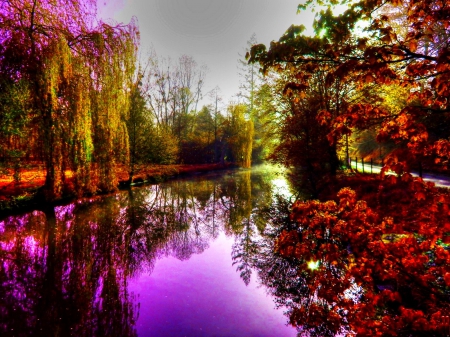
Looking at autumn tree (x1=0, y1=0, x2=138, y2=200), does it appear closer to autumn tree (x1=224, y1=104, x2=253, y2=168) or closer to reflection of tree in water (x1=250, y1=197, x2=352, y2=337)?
reflection of tree in water (x1=250, y1=197, x2=352, y2=337)

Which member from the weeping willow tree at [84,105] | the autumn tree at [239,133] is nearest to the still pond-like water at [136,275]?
the weeping willow tree at [84,105]

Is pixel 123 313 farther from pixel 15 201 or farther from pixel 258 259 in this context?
pixel 15 201

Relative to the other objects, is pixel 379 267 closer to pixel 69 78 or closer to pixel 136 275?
pixel 136 275

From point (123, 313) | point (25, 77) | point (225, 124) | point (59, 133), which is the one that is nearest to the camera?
point (123, 313)

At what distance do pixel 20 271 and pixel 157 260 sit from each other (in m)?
3.37

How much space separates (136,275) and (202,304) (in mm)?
2150

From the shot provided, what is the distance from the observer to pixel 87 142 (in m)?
11.1

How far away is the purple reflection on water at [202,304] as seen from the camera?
4.43 metres

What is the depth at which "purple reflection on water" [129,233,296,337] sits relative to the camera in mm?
4430

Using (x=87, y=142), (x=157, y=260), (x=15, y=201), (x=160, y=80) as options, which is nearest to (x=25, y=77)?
(x=87, y=142)

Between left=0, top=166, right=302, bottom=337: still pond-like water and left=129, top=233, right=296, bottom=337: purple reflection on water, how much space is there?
0.02m

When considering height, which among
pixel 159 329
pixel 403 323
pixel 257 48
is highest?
pixel 257 48

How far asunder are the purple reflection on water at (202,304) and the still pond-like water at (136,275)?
2cm

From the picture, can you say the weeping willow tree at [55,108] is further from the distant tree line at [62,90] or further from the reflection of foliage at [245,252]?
the reflection of foliage at [245,252]
